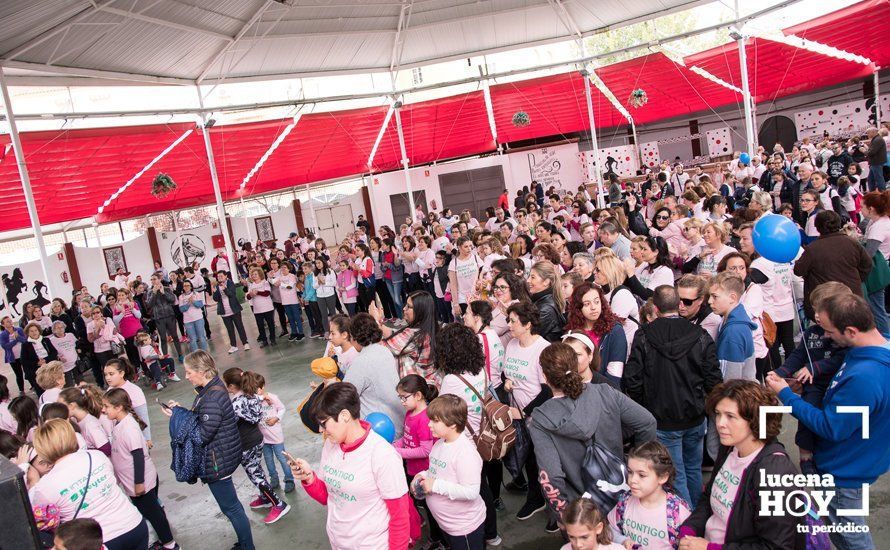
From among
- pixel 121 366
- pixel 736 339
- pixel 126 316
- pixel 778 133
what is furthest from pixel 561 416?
pixel 778 133

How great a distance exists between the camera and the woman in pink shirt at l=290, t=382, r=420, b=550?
8.74 ft

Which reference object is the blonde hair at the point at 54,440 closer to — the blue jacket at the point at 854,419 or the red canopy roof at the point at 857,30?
the blue jacket at the point at 854,419

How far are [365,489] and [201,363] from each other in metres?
1.75

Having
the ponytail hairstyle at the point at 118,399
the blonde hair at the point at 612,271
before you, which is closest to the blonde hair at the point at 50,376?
the ponytail hairstyle at the point at 118,399

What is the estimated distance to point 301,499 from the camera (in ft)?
16.4

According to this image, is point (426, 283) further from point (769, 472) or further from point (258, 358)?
point (769, 472)

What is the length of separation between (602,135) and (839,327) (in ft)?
73.0

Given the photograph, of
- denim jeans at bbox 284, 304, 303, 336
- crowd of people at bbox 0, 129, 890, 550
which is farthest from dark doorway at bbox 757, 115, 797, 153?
denim jeans at bbox 284, 304, 303, 336

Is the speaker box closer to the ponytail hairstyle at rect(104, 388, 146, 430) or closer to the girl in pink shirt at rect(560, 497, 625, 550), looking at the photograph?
the girl in pink shirt at rect(560, 497, 625, 550)

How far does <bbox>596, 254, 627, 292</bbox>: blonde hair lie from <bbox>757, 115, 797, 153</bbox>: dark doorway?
20.2 meters

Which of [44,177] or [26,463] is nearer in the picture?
[26,463]

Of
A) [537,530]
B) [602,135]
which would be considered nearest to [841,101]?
[602,135]

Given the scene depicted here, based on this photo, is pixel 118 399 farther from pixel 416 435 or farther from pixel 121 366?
pixel 416 435

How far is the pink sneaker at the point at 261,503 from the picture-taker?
4949 millimetres
